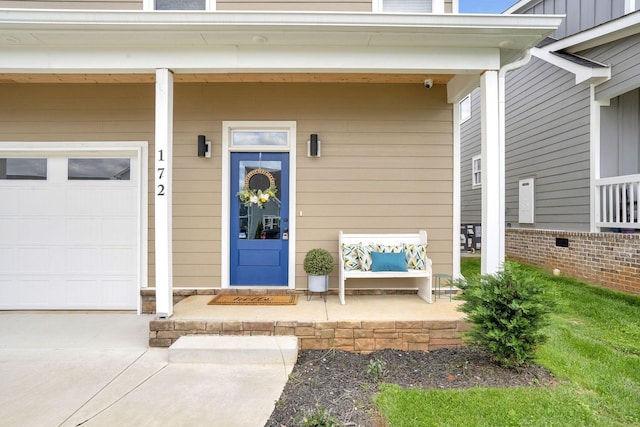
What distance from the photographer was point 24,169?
463cm

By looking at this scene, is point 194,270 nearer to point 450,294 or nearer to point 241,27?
point 241,27

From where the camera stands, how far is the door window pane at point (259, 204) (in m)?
4.62

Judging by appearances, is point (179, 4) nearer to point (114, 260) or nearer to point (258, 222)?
point (258, 222)

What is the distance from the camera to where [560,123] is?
6.80 meters

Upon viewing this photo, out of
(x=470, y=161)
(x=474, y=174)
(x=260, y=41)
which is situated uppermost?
(x=260, y=41)

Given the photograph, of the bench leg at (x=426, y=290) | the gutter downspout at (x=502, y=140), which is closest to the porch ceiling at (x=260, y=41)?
the gutter downspout at (x=502, y=140)

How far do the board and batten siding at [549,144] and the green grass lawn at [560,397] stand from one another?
358cm

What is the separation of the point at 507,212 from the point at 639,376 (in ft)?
20.2

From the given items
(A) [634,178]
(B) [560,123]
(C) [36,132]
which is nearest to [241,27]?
(C) [36,132]

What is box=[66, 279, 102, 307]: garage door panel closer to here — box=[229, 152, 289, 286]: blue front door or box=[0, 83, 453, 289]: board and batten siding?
box=[0, 83, 453, 289]: board and batten siding

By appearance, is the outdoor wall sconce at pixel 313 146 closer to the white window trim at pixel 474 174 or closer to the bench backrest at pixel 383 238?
the bench backrest at pixel 383 238

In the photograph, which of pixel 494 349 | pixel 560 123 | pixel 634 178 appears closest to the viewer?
pixel 494 349

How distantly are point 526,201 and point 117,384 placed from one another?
8010 mm


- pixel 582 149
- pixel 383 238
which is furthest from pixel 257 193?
pixel 582 149
